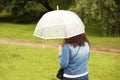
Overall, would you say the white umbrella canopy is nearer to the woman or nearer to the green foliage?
the woman

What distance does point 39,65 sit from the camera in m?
10.3

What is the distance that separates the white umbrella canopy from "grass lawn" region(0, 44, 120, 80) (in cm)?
425

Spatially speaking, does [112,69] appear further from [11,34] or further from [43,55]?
[11,34]

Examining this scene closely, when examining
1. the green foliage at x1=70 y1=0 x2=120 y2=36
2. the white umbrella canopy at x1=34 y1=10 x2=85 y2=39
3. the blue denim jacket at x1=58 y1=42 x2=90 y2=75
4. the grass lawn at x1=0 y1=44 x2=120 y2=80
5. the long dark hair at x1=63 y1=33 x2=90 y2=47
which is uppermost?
the white umbrella canopy at x1=34 y1=10 x2=85 y2=39

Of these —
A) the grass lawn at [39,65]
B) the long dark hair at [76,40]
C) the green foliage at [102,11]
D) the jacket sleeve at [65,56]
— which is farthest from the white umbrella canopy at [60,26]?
the green foliage at [102,11]

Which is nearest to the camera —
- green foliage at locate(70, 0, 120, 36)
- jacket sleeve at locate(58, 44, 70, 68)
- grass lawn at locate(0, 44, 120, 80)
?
jacket sleeve at locate(58, 44, 70, 68)

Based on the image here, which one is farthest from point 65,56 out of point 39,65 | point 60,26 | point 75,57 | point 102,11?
point 102,11

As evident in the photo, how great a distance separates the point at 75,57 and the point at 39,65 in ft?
18.8

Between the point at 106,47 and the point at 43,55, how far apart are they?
4214 millimetres

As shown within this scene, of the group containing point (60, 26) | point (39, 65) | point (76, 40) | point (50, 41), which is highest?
point (60, 26)

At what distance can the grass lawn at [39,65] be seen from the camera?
9172 mm

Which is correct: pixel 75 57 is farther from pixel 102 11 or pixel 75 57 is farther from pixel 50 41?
pixel 102 11

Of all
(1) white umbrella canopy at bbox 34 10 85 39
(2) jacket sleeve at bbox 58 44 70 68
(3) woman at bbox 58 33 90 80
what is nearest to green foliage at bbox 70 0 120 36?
(1) white umbrella canopy at bbox 34 10 85 39

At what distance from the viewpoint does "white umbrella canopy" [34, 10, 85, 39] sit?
4.67 m
